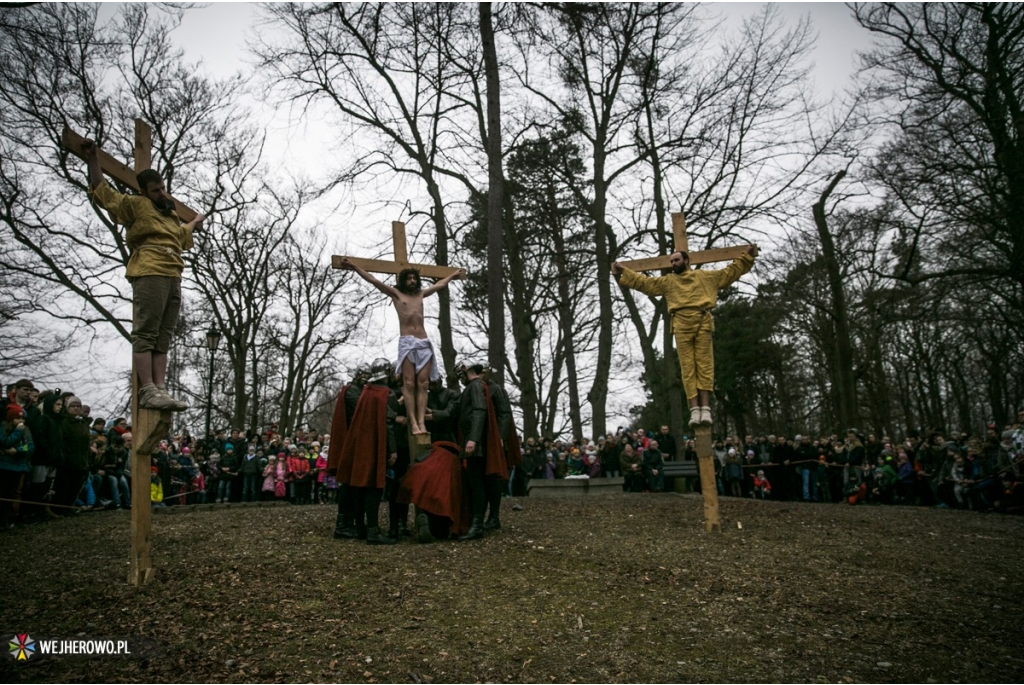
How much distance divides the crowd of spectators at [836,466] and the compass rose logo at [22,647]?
1104cm

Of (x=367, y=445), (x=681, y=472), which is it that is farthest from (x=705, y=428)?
(x=681, y=472)

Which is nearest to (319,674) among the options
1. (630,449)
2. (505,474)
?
(505,474)

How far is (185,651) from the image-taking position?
14.0ft

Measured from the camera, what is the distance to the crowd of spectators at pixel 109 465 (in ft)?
30.6

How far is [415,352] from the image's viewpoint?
26.4 ft

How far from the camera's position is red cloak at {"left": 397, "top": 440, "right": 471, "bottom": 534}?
24.8 ft

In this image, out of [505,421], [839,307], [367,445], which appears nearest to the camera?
[367,445]

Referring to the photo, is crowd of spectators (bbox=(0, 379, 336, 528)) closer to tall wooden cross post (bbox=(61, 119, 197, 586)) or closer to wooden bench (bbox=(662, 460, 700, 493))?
tall wooden cross post (bbox=(61, 119, 197, 586))

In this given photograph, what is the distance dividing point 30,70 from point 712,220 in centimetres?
1672

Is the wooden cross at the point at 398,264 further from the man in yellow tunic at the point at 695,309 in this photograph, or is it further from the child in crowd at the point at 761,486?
the child in crowd at the point at 761,486

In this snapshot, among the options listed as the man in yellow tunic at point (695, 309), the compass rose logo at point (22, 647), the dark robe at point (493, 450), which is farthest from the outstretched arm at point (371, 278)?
the compass rose logo at point (22, 647)

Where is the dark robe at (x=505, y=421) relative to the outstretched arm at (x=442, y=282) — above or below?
below

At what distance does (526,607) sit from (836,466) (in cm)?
1294

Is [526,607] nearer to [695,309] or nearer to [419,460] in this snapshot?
[419,460]
